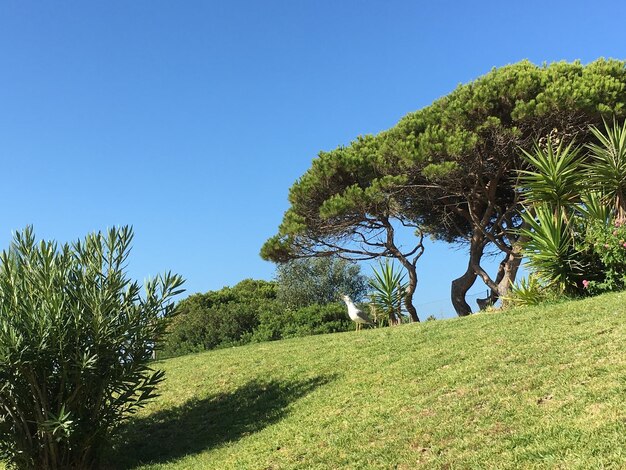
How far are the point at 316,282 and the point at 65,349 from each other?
54.6 feet

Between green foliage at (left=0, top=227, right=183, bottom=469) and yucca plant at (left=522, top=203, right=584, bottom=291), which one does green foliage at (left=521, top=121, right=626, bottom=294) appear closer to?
yucca plant at (left=522, top=203, right=584, bottom=291)

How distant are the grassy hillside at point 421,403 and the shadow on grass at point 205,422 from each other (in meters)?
0.03

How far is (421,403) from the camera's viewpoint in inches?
225

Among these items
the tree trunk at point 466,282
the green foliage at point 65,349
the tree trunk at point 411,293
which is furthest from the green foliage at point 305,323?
the green foliage at point 65,349

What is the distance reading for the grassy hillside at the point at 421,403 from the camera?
4238mm

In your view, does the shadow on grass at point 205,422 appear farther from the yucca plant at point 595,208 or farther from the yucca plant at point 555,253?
the yucca plant at point 595,208

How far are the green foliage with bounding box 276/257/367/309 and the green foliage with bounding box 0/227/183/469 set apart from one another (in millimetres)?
15572

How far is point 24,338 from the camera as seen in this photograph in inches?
235

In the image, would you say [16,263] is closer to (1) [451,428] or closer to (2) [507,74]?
(1) [451,428]

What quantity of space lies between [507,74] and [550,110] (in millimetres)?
1515

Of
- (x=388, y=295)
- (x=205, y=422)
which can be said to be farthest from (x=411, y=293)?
(x=205, y=422)

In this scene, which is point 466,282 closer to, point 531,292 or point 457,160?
point 457,160

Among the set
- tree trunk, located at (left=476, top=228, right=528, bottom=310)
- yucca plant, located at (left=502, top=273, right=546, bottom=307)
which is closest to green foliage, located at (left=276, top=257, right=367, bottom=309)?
tree trunk, located at (left=476, top=228, right=528, bottom=310)

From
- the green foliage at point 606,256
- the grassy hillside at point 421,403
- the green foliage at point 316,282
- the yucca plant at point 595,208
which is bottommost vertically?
the grassy hillside at point 421,403
